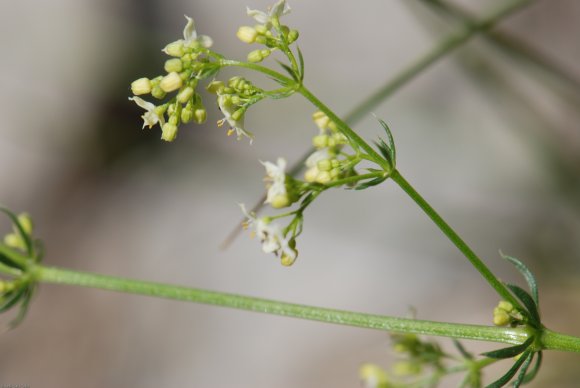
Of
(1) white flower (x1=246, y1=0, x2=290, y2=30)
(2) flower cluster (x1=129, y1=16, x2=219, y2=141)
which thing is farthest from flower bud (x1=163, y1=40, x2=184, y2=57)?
(1) white flower (x1=246, y1=0, x2=290, y2=30)

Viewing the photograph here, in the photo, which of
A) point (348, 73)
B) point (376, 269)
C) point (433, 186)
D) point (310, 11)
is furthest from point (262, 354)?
point (310, 11)

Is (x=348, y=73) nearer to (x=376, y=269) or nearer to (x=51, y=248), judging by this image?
(x=376, y=269)

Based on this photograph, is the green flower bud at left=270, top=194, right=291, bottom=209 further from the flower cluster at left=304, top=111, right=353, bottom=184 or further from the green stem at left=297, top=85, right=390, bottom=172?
the green stem at left=297, top=85, right=390, bottom=172

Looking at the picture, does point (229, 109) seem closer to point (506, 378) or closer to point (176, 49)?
point (176, 49)

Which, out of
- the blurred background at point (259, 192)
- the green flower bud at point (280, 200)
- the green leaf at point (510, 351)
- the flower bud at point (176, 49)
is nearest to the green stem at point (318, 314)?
the green leaf at point (510, 351)

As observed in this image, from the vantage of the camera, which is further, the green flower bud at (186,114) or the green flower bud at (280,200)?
the green flower bud at (186,114)

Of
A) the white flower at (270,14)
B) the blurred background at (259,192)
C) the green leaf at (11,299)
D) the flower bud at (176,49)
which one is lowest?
the blurred background at (259,192)

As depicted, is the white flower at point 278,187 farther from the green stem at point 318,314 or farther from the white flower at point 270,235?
the green stem at point 318,314
